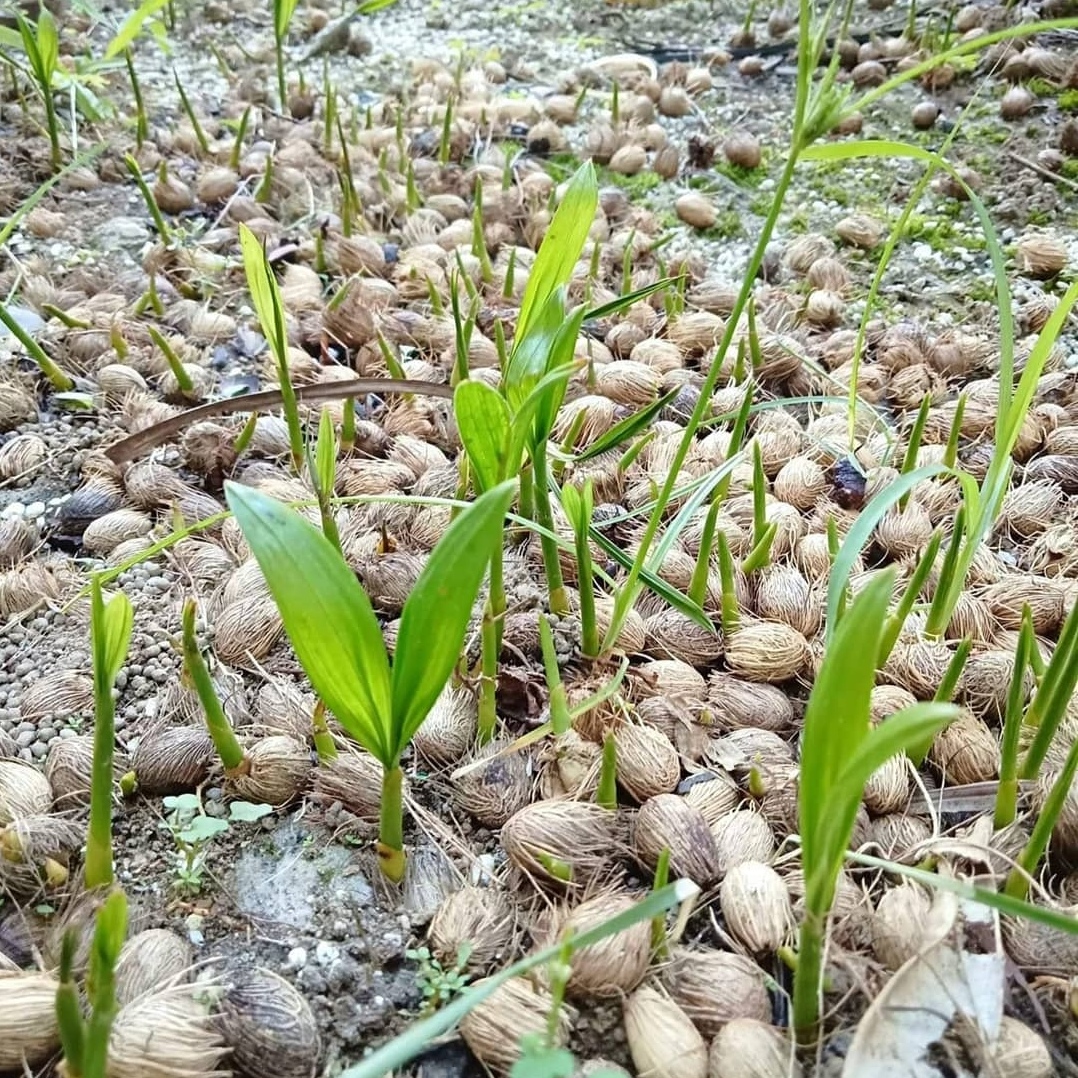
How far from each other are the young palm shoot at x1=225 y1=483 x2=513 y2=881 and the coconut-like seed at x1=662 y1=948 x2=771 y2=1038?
0.85 feet

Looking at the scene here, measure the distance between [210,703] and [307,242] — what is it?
1.09 meters

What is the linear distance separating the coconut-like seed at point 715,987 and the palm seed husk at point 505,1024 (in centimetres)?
9

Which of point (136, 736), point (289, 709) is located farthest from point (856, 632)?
point (136, 736)

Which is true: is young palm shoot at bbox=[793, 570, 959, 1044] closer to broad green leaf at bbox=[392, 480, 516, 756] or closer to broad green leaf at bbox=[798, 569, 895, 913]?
broad green leaf at bbox=[798, 569, 895, 913]

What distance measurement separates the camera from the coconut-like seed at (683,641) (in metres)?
0.94

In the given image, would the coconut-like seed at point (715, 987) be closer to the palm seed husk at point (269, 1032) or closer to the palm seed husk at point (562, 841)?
the palm seed husk at point (562, 841)

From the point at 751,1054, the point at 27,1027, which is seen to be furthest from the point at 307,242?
the point at 751,1054

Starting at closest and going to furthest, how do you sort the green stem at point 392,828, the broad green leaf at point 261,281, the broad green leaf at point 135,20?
the green stem at point 392,828
the broad green leaf at point 261,281
the broad green leaf at point 135,20

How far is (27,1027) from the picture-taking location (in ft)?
2.01

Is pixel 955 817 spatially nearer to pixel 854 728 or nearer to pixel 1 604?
pixel 854 728

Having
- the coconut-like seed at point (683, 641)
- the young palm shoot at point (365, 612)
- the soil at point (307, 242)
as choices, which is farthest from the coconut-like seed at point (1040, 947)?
the young palm shoot at point (365, 612)

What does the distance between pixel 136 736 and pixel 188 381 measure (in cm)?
Answer: 56

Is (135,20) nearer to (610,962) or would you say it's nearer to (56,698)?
(56,698)

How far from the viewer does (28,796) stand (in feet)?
2.59
